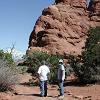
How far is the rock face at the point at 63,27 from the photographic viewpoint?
4794 cm

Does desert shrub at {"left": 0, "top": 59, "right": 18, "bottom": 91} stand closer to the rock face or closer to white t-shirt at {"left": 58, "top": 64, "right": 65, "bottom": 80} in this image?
white t-shirt at {"left": 58, "top": 64, "right": 65, "bottom": 80}

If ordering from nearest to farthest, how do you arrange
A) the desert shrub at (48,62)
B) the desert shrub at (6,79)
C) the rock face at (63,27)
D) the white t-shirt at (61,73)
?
the white t-shirt at (61,73)
the desert shrub at (6,79)
the desert shrub at (48,62)
the rock face at (63,27)

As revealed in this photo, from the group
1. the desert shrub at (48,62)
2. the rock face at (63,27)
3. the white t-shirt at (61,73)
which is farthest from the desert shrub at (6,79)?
the rock face at (63,27)

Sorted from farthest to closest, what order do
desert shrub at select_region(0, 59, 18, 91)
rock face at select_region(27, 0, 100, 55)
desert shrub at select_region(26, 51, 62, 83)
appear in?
rock face at select_region(27, 0, 100, 55) → desert shrub at select_region(26, 51, 62, 83) → desert shrub at select_region(0, 59, 18, 91)

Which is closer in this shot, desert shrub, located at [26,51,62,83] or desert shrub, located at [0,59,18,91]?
desert shrub, located at [0,59,18,91]

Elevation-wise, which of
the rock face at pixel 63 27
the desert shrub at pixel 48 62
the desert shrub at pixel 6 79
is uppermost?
the rock face at pixel 63 27

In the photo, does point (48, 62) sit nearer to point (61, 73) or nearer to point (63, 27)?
point (61, 73)

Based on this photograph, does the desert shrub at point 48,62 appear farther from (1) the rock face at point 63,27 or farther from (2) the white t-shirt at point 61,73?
(1) the rock face at point 63,27

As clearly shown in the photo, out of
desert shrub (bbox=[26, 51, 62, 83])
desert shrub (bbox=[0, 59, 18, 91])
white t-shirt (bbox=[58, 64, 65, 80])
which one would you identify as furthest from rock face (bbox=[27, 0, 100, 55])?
white t-shirt (bbox=[58, 64, 65, 80])

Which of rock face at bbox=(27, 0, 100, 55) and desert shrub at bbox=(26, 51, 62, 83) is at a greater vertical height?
rock face at bbox=(27, 0, 100, 55)

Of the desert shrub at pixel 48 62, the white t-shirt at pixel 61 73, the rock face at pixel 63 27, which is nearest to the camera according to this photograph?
the white t-shirt at pixel 61 73

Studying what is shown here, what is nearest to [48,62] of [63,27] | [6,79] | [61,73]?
[6,79]

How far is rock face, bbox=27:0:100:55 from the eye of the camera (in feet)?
157

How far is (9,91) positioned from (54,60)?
1138cm
